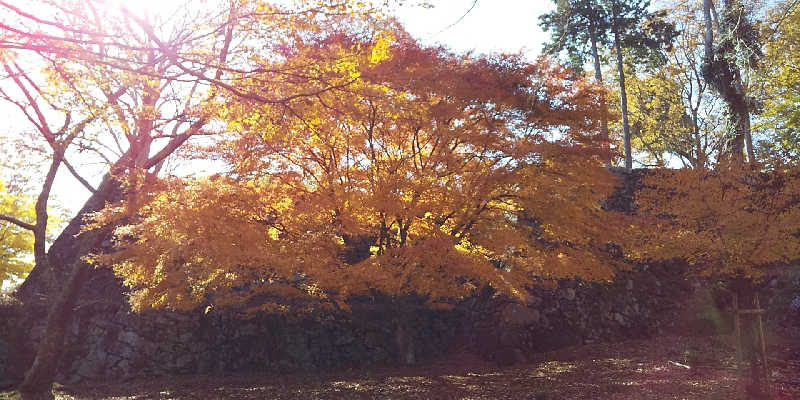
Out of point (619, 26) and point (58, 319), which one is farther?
point (619, 26)

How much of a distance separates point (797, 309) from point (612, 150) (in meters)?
8.79

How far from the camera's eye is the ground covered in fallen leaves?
9711mm

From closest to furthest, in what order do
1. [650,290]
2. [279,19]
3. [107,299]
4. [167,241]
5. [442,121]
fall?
[279,19]
[167,241]
[442,121]
[107,299]
[650,290]

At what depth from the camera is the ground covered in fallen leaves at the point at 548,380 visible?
9.71 m

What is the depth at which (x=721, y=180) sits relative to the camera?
33.6ft

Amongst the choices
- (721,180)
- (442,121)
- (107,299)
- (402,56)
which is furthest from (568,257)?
(107,299)

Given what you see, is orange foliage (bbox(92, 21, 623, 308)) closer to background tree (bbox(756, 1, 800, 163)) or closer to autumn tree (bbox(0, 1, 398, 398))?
autumn tree (bbox(0, 1, 398, 398))

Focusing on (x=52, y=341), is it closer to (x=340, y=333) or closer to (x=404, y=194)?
(x=340, y=333)

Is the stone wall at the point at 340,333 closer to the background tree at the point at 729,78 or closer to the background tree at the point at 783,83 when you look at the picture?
the background tree at the point at 729,78

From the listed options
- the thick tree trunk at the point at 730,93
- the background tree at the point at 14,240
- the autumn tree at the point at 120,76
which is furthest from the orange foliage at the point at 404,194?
the background tree at the point at 14,240

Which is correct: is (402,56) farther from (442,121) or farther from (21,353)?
(21,353)

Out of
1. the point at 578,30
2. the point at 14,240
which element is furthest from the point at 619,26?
the point at 14,240

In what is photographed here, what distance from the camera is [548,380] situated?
448 inches

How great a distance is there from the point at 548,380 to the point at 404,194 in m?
5.14
